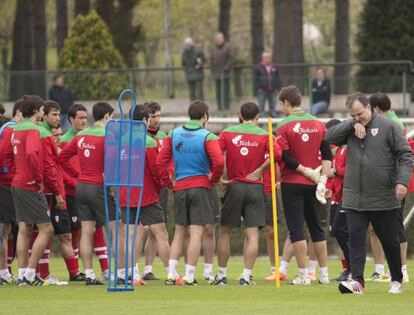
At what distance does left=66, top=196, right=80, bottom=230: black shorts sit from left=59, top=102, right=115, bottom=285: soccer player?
74 cm

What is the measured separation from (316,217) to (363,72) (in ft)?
59.9

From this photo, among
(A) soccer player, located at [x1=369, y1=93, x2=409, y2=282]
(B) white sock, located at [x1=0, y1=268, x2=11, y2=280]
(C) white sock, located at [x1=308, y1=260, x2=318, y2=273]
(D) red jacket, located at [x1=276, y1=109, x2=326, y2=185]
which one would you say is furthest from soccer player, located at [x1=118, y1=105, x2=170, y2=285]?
(A) soccer player, located at [x1=369, y1=93, x2=409, y2=282]

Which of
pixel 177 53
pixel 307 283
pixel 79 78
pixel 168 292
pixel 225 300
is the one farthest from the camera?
pixel 177 53

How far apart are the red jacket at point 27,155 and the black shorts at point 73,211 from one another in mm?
1172

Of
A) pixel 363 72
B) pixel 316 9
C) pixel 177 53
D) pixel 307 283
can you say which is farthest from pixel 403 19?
pixel 177 53

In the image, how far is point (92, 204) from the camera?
17734mm

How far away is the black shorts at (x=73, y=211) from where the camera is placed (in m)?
18.7

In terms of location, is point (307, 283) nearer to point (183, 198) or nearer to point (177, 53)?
point (183, 198)

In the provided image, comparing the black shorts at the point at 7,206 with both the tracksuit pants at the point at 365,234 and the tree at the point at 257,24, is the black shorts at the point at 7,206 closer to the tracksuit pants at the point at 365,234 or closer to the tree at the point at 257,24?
the tracksuit pants at the point at 365,234

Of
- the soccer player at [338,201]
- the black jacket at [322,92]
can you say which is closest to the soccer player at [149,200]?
the soccer player at [338,201]

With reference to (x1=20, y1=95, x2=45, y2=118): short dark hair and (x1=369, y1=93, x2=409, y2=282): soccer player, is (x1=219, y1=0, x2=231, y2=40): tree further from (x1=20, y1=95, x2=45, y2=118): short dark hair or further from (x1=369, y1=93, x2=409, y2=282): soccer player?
(x1=20, y1=95, x2=45, y2=118): short dark hair

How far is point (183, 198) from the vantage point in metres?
17.4

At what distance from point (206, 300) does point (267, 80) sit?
58.7 ft

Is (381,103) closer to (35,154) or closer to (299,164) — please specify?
(299,164)
